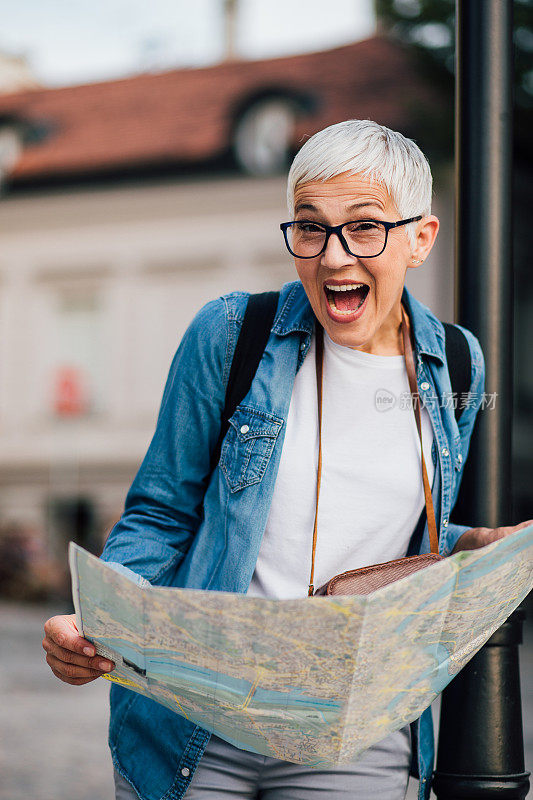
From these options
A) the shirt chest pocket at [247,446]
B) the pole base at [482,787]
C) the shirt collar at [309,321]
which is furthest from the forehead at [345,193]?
the pole base at [482,787]

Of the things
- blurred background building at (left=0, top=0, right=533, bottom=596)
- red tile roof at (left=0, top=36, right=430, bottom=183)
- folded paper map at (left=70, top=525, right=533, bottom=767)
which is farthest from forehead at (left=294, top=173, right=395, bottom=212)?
red tile roof at (left=0, top=36, right=430, bottom=183)

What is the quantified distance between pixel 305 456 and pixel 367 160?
0.51 metres

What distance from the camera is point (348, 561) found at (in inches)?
68.9

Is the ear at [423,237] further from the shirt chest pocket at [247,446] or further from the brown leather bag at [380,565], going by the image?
the shirt chest pocket at [247,446]

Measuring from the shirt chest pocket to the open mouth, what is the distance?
218 mm

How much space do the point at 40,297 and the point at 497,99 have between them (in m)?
18.4

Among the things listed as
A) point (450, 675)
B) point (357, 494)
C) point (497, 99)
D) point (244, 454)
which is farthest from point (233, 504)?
point (497, 99)

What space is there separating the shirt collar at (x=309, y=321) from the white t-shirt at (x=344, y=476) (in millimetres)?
58

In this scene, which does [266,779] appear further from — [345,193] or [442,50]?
[442,50]

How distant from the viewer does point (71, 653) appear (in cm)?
152

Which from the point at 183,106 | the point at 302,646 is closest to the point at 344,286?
the point at 302,646

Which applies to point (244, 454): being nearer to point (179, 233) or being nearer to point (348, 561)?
point (348, 561)

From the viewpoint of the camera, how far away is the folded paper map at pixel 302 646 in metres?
1.27

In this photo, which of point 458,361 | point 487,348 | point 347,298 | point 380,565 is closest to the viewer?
point 380,565
